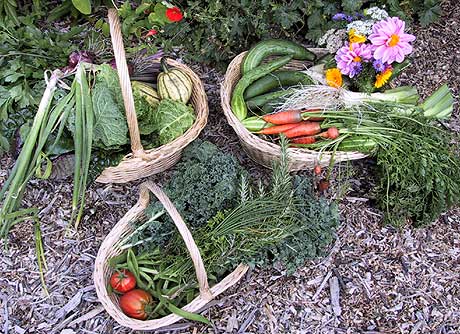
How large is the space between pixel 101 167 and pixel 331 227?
1.00 meters

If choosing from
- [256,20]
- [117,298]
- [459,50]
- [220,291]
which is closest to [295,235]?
[220,291]

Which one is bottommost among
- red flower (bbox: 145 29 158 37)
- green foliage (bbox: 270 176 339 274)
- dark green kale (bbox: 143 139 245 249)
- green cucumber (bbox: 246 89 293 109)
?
green foliage (bbox: 270 176 339 274)

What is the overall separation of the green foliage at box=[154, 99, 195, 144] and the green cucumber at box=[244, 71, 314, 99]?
0.37 meters

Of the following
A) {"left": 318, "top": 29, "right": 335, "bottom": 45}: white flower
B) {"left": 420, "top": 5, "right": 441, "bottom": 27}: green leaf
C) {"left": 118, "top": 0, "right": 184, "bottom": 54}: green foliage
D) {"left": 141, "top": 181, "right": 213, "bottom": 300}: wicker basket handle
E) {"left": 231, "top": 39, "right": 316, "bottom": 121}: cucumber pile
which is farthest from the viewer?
{"left": 420, "top": 5, "right": 441, "bottom": 27}: green leaf

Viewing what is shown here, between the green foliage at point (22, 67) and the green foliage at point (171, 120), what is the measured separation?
0.55 m

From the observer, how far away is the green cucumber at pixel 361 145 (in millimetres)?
2225

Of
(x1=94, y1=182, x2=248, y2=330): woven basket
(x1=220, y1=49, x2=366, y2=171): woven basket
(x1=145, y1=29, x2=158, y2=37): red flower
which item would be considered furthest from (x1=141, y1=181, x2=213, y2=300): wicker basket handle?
(x1=145, y1=29, x2=158, y2=37): red flower

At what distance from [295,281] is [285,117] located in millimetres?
727

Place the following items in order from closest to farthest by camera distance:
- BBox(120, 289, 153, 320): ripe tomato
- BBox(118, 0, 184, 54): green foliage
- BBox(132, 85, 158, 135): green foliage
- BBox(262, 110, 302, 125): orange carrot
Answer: BBox(120, 289, 153, 320): ripe tomato, BBox(132, 85, 158, 135): green foliage, BBox(262, 110, 302, 125): orange carrot, BBox(118, 0, 184, 54): green foliage

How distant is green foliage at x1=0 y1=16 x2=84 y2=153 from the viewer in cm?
220

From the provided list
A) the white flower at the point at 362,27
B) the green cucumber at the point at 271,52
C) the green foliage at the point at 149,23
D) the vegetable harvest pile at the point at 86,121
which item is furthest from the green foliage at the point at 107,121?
the white flower at the point at 362,27

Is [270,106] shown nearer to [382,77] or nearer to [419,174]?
[382,77]

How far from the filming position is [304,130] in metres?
2.27

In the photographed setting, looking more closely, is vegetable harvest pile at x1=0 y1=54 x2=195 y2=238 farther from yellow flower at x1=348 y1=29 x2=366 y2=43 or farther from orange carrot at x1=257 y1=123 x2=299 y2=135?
yellow flower at x1=348 y1=29 x2=366 y2=43
